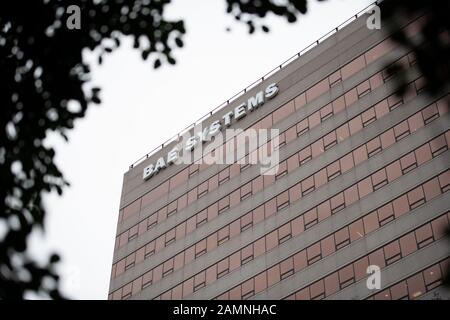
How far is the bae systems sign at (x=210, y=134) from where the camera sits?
55281 mm

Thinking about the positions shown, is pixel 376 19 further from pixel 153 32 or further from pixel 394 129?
pixel 153 32

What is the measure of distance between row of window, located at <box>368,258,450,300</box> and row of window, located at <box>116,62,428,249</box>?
11.7 m

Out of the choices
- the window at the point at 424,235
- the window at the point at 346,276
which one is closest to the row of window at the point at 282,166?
the window at the point at 424,235

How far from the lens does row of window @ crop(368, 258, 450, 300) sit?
116ft

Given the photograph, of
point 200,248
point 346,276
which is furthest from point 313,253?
point 200,248

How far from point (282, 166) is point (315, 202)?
529 cm

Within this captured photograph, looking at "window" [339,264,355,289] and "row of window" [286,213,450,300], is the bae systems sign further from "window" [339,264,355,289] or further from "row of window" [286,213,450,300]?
"window" [339,264,355,289]

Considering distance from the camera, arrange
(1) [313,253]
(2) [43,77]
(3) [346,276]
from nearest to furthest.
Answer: (2) [43,77] → (3) [346,276] → (1) [313,253]

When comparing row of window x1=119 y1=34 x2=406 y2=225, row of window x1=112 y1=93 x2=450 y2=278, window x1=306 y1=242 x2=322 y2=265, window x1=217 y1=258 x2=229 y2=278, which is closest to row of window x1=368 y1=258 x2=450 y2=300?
window x1=306 y1=242 x2=322 y2=265

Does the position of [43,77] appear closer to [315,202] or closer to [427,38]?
[427,38]

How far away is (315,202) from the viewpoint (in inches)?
1759

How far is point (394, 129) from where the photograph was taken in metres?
43.5

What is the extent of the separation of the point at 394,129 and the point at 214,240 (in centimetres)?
1637
